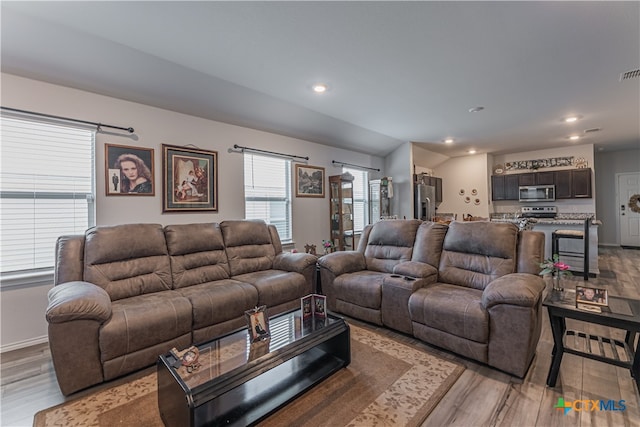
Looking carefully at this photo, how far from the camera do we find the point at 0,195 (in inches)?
98.0

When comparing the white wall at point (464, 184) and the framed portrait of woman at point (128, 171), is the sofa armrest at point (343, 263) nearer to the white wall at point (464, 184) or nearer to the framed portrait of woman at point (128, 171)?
the framed portrait of woman at point (128, 171)

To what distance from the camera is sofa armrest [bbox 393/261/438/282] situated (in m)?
2.78

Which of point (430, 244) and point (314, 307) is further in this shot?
point (430, 244)

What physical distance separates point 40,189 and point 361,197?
16.8 ft

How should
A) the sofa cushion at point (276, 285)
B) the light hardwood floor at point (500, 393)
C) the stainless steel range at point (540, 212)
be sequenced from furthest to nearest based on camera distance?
1. the stainless steel range at point (540, 212)
2. the sofa cushion at point (276, 285)
3. the light hardwood floor at point (500, 393)

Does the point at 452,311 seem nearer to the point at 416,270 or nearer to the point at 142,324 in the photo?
the point at 416,270

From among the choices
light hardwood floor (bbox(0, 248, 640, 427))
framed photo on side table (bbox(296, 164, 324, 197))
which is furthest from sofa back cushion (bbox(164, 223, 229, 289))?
framed photo on side table (bbox(296, 164, 324, 197))

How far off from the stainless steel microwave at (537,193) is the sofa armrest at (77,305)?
27.7 feet

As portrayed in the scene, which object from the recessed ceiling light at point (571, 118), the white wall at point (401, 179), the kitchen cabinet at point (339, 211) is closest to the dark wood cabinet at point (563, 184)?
the recessed ceiling light at point (571, 118)

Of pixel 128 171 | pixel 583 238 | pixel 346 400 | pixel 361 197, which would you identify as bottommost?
pixel 346 400

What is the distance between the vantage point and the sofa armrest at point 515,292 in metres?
1.97

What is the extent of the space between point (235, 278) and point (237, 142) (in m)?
2.01

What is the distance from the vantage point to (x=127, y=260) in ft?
8.83

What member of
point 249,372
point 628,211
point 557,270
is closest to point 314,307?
point 249,372
